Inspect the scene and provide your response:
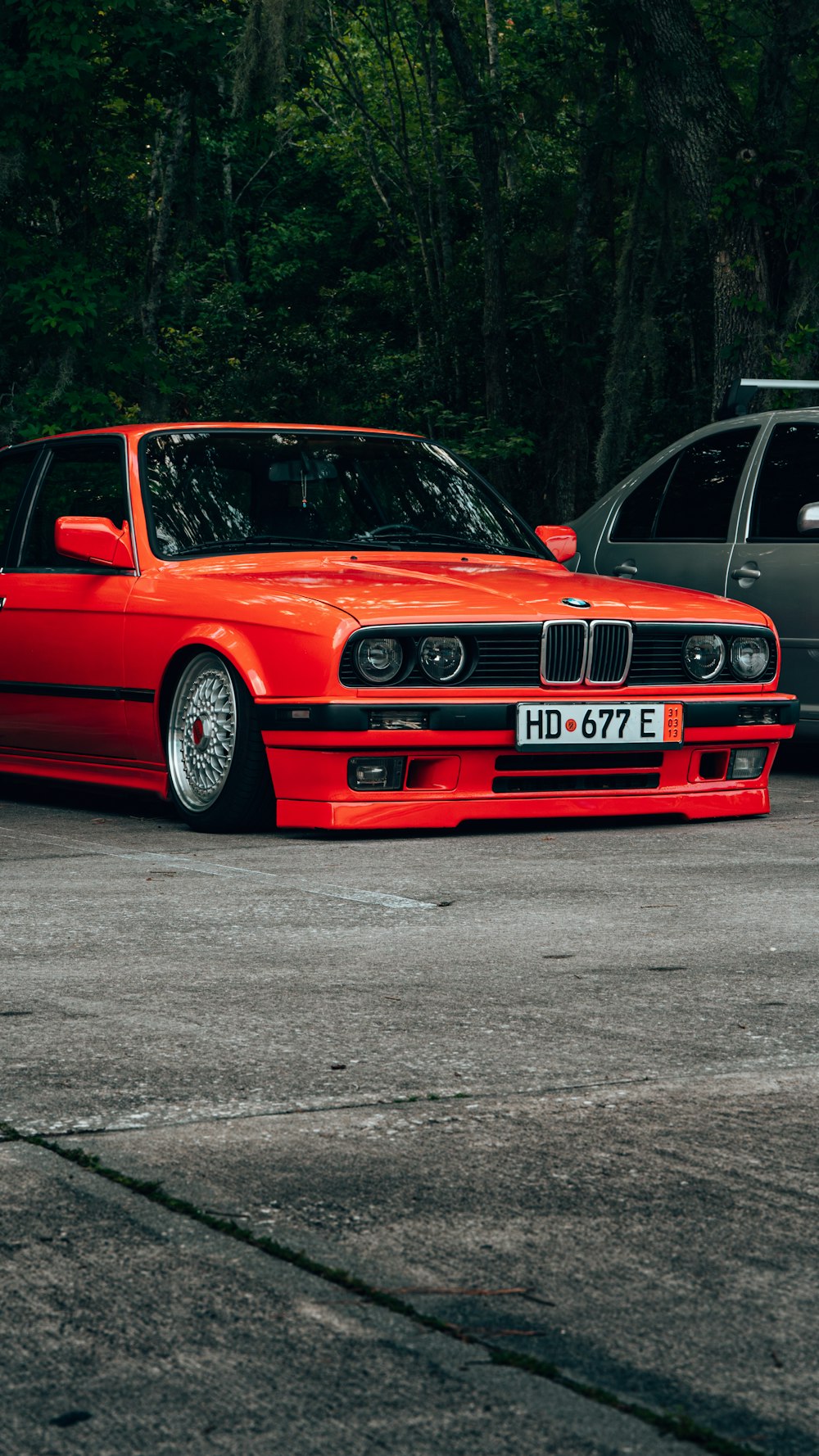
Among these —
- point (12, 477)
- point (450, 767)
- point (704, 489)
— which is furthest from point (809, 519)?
point (12, 477)

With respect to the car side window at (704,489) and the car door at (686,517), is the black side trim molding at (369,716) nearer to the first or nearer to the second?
the car door at (686,517)

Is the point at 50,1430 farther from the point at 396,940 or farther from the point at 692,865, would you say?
the point at 692,865

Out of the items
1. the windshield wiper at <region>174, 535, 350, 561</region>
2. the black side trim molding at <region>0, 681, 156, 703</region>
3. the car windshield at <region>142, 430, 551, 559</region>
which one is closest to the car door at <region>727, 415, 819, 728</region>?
the car windshield at <region>142, 430, 551, 559</region>

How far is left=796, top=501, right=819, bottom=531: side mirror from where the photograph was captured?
833cm

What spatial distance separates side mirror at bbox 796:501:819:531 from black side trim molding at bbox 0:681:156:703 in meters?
2.97

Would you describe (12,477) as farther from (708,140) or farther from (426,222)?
(426,222)

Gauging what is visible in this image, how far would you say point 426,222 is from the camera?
32.3 metres

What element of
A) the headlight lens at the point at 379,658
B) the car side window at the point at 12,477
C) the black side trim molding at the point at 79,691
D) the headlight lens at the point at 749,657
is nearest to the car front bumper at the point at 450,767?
the headlight lens at the point at 379,658

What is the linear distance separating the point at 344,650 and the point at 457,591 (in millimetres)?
572

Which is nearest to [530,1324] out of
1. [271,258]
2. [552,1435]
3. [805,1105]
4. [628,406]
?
[552,1435]

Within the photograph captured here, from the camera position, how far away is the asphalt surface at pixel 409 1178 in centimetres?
192

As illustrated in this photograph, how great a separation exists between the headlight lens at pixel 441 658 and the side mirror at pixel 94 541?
1481 millimetres

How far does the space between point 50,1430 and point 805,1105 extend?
4.86 ft

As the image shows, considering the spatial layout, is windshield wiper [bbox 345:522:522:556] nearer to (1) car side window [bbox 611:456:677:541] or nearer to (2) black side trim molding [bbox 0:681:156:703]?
(2) black side trim molding [bbox 0:681:156:703]
